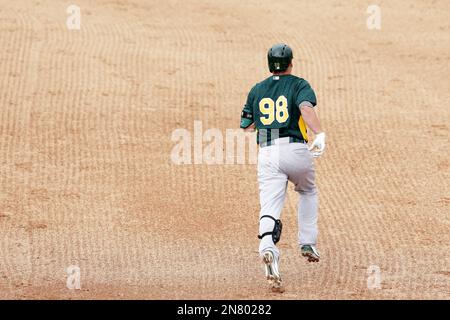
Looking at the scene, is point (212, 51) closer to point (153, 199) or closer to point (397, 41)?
point (397, 41)

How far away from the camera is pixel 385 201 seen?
439 inches

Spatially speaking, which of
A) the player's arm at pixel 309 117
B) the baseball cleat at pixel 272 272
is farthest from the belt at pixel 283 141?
the baseball cleat at pixel 272 272

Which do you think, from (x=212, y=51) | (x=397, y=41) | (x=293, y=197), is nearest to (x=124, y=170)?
(x=293, y=197)

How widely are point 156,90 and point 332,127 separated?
115 inches

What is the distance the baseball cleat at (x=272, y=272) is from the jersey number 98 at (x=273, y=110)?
1166 mm

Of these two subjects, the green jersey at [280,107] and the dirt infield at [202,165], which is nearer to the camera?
the green jersey at [280,107]

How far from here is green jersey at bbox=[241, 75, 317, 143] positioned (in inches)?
319

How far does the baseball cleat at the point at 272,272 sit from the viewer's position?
790cm
